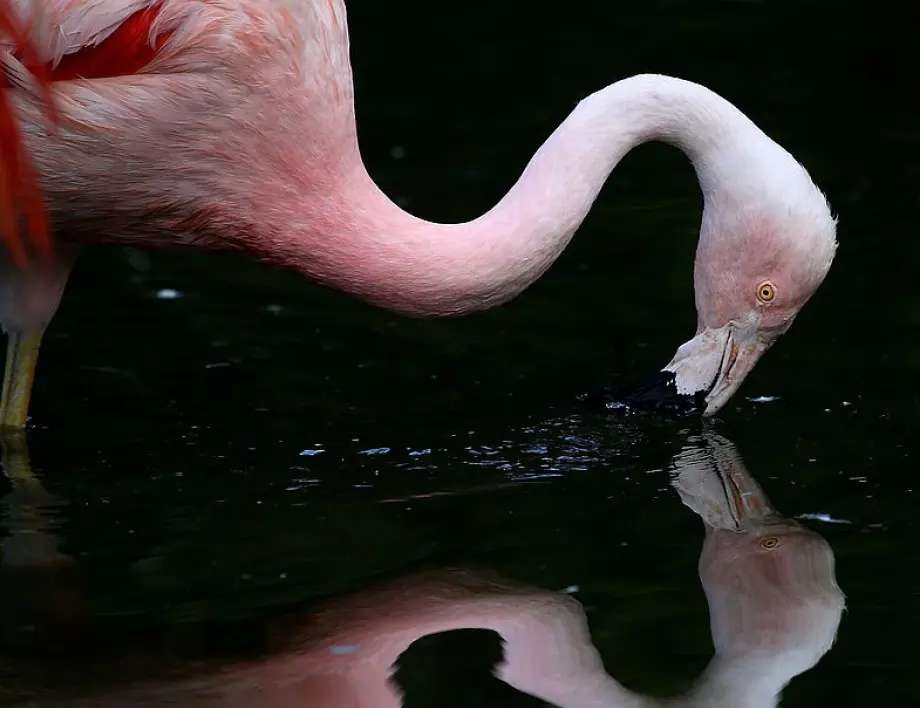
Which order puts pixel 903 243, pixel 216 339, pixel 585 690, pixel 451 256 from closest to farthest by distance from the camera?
pixel 585 690 < pixel 451 256 < pixel 216 339 < pixel 903 243

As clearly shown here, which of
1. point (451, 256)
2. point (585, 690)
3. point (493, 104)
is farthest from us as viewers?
point (493, 104)

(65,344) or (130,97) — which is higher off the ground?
(130,97)

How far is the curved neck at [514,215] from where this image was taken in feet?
18.4

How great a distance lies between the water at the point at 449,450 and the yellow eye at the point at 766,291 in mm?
614

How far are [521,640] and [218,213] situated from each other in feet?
5.43

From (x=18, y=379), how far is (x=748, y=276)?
8.08ft

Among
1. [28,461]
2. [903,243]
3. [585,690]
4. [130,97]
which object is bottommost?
[585,690]

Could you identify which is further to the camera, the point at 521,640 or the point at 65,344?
the point at 65,344

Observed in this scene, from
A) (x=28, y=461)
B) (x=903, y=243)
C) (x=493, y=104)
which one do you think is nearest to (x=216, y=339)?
(x=28, y=461)

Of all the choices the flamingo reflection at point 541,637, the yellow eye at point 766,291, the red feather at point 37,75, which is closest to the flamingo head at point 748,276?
the yellow eye at point 766,291

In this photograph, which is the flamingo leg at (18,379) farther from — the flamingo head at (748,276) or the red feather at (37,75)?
the flamingo head at (748,276)

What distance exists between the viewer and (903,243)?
27.4ft

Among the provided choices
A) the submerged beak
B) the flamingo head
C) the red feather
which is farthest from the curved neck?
the red feather

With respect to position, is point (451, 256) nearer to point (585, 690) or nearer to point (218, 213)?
point (218, 213)
